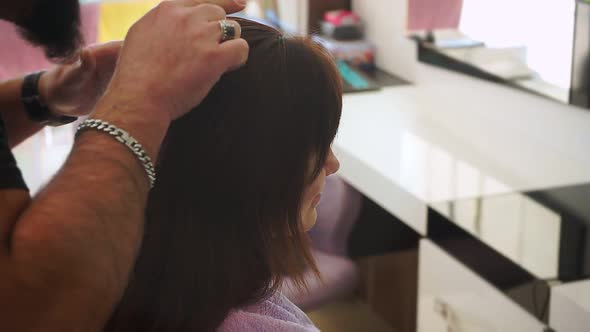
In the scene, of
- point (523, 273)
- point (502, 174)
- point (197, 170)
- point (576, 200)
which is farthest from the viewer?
point (502, 174)

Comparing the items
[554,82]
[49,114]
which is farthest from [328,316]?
[49,114]

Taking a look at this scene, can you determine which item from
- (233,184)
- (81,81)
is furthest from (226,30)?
(81,81)

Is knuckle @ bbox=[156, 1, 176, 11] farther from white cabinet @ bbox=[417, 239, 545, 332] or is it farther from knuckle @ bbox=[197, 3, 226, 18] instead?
white cabinet @ bbox=[417, 239, 545, 332]

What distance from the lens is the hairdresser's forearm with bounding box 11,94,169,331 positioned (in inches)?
24.8

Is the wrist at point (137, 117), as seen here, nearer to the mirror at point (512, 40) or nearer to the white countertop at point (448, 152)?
the white countertop at point (448, 152)

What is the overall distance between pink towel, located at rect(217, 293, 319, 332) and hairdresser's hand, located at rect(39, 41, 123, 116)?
36cm

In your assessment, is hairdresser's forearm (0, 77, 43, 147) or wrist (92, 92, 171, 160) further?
hairdresser's forearm (0, 77, 43, 147)

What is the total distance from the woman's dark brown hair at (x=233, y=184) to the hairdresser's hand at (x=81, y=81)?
0.54ft

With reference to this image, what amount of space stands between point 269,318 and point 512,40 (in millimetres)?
1378

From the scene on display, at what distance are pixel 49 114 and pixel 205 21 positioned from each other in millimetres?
400

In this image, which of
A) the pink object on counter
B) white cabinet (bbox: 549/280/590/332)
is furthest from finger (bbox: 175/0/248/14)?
the pink object on counter

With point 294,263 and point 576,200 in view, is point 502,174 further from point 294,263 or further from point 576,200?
point 294,263

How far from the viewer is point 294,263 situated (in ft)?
3.42

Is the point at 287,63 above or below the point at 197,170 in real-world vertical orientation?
above
